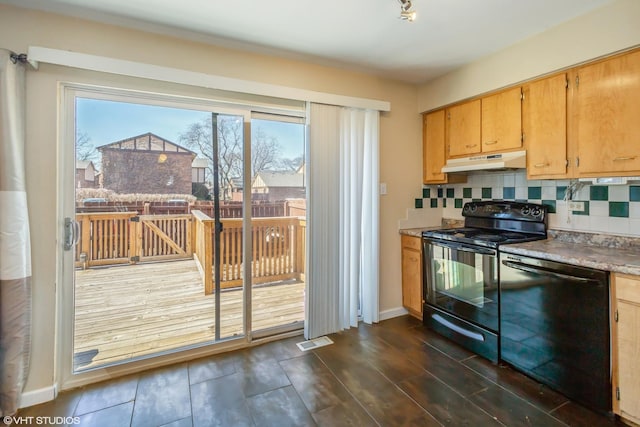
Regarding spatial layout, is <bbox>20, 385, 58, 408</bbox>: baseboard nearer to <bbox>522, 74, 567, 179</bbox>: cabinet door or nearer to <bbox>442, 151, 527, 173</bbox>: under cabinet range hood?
<bbox>442, 151, 527, 173</bbox>: under cabinet range hood

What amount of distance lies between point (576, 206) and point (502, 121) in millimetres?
863

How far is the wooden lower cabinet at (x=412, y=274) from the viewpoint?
2969 mm

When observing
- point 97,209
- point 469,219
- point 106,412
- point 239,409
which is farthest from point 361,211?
point 106,412

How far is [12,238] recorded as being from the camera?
5.61 feet

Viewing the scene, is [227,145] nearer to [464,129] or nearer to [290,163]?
[290,163]

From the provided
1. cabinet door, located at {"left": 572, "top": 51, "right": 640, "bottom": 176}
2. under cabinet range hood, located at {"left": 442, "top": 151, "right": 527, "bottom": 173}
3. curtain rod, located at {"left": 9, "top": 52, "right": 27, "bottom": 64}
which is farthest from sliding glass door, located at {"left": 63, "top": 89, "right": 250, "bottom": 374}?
cabinet door, located at {"left": 572, "top": 51, "right": 640, "bottom": 176}

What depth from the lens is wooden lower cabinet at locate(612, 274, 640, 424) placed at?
1567 mm

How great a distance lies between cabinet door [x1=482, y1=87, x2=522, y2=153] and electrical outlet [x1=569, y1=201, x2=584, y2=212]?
593mm

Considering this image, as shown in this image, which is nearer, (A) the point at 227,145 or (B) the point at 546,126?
(B) the point at 546,126

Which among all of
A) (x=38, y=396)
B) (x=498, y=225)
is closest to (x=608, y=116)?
(x=498, y=225)

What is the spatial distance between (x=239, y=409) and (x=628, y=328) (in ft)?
7.12

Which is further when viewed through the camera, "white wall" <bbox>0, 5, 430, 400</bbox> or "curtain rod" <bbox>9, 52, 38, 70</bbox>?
"white wall" <bbox>0, 5, 430, 400</bbox>

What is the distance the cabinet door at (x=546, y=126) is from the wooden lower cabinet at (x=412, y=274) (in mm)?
1146

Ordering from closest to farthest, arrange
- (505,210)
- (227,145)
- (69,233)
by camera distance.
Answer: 1. (69,233)
2. (227,145)
3. (505,210)
